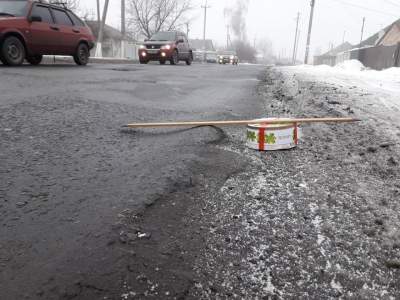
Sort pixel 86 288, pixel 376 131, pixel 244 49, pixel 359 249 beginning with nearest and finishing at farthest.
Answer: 1. pixel 86 288
2. pixel 359 249
3. pixel 376 131
4. pixel 244 49

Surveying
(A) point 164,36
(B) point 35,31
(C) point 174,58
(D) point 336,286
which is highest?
(A) point 164,36

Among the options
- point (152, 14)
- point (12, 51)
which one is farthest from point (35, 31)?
point (152, 14)

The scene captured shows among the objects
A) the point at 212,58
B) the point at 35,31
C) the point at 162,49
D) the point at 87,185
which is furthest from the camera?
the point at 212,58

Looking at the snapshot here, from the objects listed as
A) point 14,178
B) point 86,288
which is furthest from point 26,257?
point 14,178

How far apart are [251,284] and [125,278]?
477mm

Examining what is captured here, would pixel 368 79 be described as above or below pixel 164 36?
below

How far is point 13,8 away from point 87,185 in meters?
8.79

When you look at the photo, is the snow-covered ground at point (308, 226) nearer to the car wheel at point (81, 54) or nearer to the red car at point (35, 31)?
the red car at point (35, 31)

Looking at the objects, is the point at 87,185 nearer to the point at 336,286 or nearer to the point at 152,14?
the point at 336,286

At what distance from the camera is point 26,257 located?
1413 mm

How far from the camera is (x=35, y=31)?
30.2ft

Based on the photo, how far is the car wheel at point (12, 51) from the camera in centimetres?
844

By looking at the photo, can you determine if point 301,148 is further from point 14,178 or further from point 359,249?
point 14,178

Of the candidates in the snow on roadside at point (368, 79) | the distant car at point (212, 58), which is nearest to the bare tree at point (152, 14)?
the distant car at point (212, 58)
